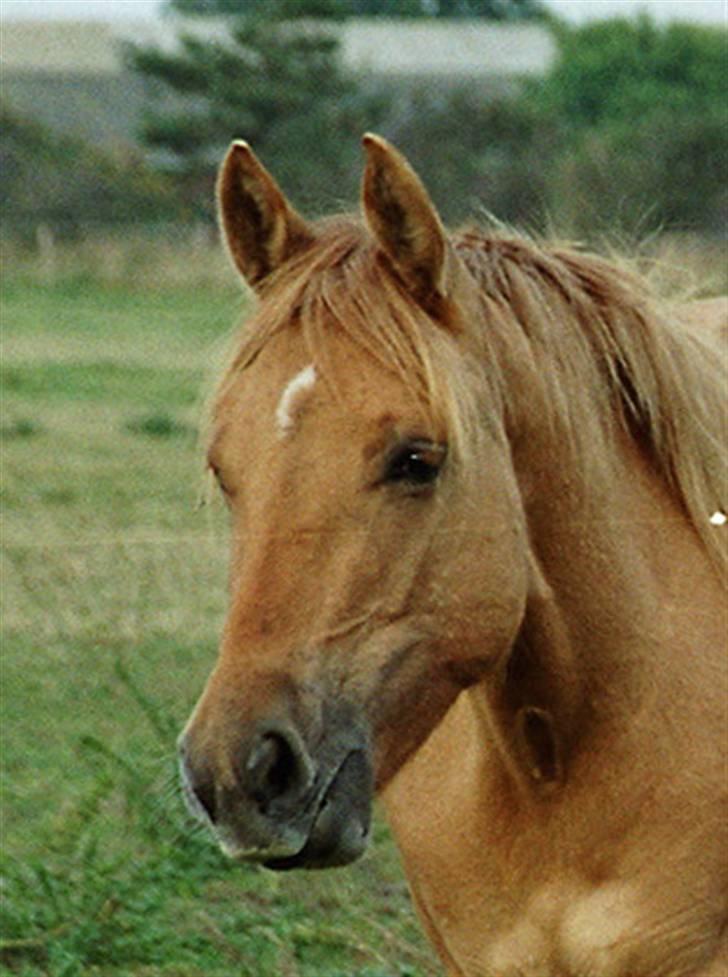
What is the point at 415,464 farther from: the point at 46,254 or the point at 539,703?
the point at 46,254

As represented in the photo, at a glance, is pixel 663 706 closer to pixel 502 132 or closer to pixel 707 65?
pixel 502 132

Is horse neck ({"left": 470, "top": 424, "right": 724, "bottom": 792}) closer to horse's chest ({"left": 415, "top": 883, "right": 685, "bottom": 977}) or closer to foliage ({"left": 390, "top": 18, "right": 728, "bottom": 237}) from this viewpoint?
horse's chest ({"left": 415, "top": 883, "right": 685, "bottom": 977})

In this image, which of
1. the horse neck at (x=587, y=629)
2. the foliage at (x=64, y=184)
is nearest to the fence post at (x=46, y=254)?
the foliage at (x=64, y=184)

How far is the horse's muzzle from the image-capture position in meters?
2.91

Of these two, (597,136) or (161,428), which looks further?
(597,136)

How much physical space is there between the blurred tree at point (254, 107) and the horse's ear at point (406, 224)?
43.2 ft

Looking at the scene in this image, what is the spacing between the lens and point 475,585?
3.21 metres

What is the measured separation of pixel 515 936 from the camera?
3.51 metres

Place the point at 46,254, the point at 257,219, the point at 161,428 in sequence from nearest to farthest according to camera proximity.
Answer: the point at 257,219 < the point at 161,428 < the point at 46,254

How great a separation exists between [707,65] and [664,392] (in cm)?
2018

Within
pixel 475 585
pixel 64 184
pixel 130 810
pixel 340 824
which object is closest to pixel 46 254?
pixel 64 184

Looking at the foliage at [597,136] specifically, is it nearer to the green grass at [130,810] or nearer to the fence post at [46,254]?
the fence post at [46,254]

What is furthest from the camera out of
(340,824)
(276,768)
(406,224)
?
(406,224)

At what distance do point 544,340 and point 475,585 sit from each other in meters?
0.45
